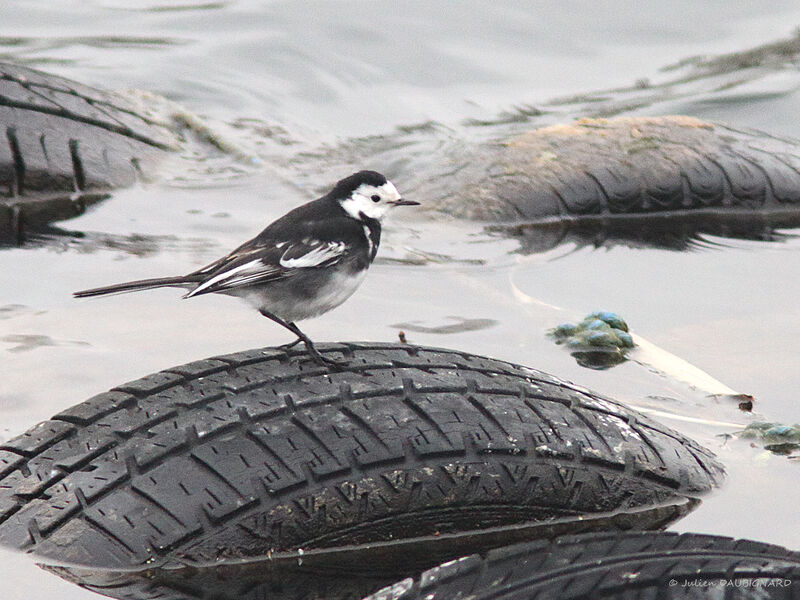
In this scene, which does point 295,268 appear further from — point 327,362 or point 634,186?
point 634,186

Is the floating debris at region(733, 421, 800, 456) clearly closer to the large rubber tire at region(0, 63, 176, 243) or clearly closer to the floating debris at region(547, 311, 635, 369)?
the floating debris at region(547, 311, 635, 369)

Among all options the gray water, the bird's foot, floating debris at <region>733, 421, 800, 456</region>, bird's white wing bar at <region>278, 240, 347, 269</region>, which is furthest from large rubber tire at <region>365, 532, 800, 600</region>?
bird's white wing bar at <region>278, 240, 347, 269</region>

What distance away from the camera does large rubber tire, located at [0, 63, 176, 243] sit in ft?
21.4

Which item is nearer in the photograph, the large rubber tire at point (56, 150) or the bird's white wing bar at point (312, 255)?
the bird's white wing bar at point (312, 255)

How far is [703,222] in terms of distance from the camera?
23.2ft

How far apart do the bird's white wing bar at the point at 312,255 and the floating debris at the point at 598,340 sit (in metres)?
1.25

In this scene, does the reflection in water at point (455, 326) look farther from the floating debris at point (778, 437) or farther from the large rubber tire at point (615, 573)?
the large rubber tire at point (615, 573)

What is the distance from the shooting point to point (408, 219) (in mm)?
7027

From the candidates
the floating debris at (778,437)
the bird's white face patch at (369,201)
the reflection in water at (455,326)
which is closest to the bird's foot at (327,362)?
the bird's white face patch at (369,201)

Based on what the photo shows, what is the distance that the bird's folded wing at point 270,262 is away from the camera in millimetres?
4113

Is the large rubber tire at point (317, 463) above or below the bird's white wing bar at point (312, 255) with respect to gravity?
below

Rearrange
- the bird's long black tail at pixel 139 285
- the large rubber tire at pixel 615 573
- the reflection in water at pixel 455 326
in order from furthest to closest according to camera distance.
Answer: the reflection in water at pixel 455 326 < the bird's long black tail at pixel 139 285 < the large rubber tire at pixel 615 573

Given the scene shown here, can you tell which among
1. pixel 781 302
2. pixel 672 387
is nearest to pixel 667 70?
pixel 781 302

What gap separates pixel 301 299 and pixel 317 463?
112 cm
